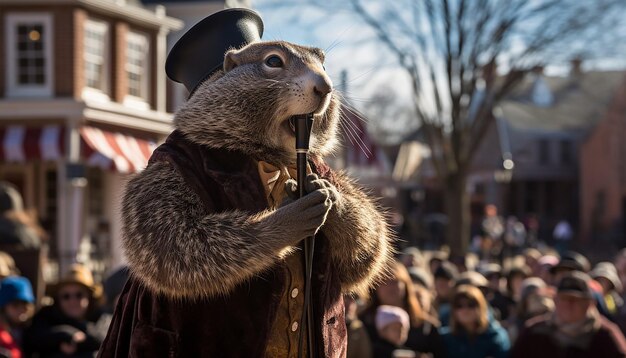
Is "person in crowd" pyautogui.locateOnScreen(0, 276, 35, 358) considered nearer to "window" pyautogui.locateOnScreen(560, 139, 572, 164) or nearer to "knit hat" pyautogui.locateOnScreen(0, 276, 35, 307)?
"knit hat" pyautogui.locateOnScreen(0, 276, 35, 307)

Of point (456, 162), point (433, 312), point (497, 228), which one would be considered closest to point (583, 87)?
point (497, 228)

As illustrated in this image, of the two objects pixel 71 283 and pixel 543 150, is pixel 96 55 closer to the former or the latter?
pixel 71 283

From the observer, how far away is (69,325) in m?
7.27

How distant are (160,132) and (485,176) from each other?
32.3 m

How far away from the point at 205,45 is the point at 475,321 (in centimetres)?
451

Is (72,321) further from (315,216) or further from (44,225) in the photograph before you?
(44,225)

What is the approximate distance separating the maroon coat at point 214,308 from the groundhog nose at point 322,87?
1.12 feet

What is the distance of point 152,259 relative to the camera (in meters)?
3.13

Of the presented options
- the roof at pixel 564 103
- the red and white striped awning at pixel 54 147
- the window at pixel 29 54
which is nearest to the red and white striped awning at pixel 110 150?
the red and white striped awning at pixel 54 147

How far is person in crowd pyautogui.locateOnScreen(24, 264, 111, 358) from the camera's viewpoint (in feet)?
23.2

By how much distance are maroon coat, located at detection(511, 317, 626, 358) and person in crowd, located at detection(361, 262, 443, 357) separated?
774mm

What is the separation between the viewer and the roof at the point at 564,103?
5288 centimetres

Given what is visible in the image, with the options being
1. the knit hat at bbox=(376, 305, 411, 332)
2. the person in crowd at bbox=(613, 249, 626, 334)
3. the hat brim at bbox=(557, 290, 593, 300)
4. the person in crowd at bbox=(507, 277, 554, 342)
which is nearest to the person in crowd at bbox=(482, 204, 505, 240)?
the person in crowd at bbox=(613, 249, 626, 334)

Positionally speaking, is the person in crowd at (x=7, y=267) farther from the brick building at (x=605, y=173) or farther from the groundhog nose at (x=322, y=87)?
the brick building at (x=605, y=173)
